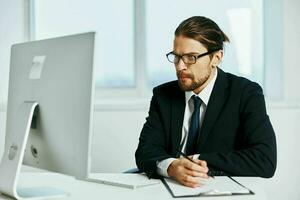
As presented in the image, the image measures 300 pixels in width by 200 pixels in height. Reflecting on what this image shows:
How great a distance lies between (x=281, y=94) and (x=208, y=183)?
179cm

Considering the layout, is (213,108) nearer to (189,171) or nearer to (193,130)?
(193,130)

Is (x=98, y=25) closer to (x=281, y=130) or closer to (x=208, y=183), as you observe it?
(x=281, y=130)

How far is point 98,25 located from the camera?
11.1ft

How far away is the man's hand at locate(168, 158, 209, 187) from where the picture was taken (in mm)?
1543

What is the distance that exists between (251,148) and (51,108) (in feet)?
2.85

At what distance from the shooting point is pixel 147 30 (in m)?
3.39

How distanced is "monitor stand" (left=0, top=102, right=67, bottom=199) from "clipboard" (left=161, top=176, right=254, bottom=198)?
1.20 feet

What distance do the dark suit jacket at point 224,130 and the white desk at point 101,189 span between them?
11 centimetres

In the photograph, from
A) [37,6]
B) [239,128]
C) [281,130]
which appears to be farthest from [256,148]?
[37,6]

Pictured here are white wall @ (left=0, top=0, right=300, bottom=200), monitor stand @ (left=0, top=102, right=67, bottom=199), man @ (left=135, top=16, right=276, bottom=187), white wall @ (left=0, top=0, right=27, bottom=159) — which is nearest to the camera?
monitor stand @ (left=0, top=102, right=67, bottom=199)

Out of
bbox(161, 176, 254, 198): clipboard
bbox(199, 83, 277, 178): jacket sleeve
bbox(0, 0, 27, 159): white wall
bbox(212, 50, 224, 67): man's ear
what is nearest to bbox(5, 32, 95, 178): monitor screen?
bbox(161, 176, 254, 198): clipboard

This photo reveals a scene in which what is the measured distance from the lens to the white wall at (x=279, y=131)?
3109 mm

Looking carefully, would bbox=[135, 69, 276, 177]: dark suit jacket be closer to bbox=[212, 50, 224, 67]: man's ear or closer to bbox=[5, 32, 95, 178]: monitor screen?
bbox=[212, 50, 224, 67]: man's ear

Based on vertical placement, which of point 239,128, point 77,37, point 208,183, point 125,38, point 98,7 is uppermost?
point 98,7
